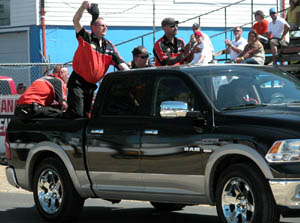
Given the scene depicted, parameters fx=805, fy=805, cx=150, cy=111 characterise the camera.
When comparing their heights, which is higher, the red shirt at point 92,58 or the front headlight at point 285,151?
the red shirt at point 92,58

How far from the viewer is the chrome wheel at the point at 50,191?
9453mm

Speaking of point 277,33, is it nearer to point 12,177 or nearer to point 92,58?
point 92,58

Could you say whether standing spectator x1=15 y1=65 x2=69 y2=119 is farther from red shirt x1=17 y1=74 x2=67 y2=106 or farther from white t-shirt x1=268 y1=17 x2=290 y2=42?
white t-shirt x1=268 y1=17 x2=290 y2=42

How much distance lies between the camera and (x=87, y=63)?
10125 mm

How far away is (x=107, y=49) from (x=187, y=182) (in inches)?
119

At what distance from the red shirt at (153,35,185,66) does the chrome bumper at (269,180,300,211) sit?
4265mm

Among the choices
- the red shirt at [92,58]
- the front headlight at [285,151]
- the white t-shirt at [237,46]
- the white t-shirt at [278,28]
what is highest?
the white t-shirt at [278,28]

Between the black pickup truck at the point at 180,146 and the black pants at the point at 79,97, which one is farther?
the black pants at the point at 79,97

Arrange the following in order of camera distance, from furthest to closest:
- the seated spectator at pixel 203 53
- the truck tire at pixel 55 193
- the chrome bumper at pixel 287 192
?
the seated spectator at pixel 203 53, the truck tire at pixel 55 193, the chrome bumper at pixel 287 192

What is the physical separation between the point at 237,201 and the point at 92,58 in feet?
11.1

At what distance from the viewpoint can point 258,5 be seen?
33.3 m

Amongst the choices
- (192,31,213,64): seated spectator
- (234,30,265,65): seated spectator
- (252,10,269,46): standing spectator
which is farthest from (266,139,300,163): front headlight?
(252,10,269,46): standing spectator

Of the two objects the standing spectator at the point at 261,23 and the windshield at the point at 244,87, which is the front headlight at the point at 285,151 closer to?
the windshield at the point at 244,87

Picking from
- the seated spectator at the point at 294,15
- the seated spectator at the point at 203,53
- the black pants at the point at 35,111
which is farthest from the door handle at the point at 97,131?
the seated spectator at the point at 294,15
